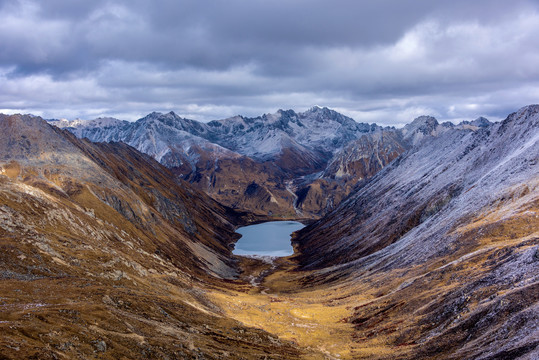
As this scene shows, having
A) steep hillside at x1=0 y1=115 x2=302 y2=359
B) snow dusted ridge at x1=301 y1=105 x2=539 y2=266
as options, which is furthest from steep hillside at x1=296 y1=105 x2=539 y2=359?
steep hillside at x1=0 y1=115 x2=302 y2=359

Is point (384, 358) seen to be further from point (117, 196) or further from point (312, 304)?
point (117, 196)

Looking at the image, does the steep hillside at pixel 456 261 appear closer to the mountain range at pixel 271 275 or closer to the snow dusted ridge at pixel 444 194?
the mountain range at pixel 271 275

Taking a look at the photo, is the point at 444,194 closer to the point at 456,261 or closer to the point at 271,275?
the point at 456,261

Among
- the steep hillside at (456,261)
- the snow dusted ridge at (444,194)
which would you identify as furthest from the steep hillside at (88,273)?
the snow dusted ridge at (444,194)

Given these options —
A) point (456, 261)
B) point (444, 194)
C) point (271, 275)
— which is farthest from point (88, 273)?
point (444, 194)

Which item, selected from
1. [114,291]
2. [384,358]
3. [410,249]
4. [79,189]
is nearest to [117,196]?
[79,189]
